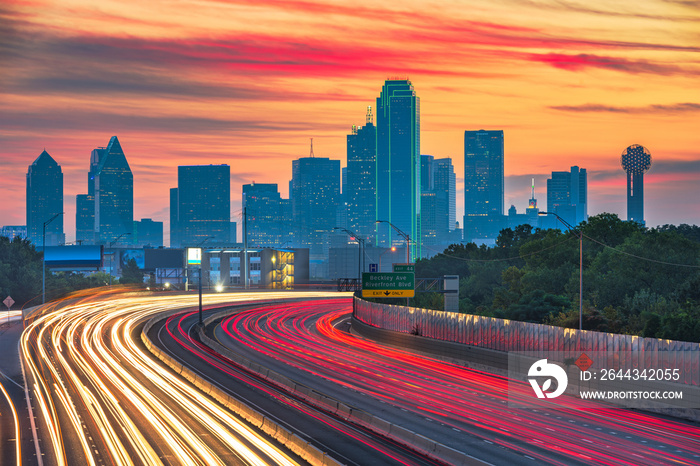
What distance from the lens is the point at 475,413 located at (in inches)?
1268

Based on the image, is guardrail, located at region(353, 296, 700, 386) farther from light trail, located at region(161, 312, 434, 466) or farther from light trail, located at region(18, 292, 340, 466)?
light trail, located at region(18, 292, 340, 466)

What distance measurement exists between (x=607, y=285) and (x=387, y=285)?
34211 millimetres

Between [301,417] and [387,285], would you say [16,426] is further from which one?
[387,285]

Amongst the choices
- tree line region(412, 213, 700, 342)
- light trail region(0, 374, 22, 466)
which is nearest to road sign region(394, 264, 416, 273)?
tree line region(412, 213, 700, 342)

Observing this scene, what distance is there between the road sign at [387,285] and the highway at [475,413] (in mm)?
10149

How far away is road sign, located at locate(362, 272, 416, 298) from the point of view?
6894 centimetres

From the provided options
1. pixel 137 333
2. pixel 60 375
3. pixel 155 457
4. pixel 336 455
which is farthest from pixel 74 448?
pixel 137 333

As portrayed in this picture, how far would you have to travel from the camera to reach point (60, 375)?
148 feet

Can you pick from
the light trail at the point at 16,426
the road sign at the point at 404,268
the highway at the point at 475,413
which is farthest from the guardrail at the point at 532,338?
the light trail at the point at 16,426

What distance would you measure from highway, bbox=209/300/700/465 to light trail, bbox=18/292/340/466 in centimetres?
651

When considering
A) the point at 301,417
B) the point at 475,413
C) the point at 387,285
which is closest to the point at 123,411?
the point at 301,417

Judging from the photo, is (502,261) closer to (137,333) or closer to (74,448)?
(137,333)

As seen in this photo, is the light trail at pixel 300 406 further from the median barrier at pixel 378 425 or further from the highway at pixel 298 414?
the median barrier at pixel 378 425

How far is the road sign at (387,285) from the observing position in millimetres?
68938
